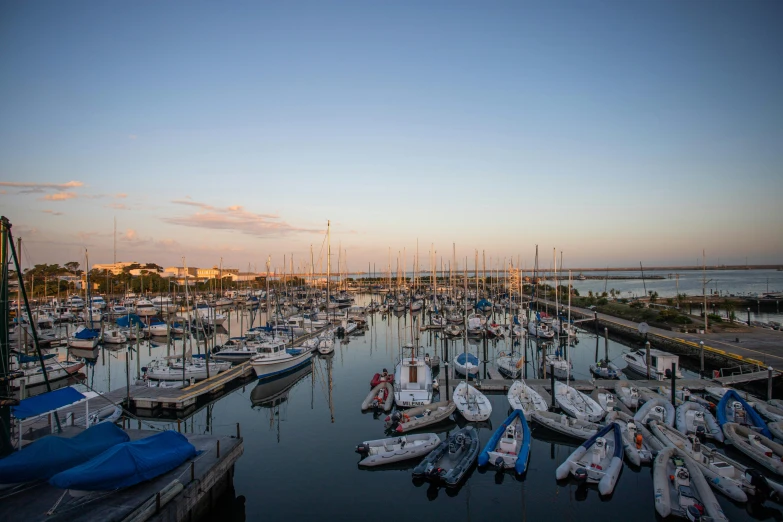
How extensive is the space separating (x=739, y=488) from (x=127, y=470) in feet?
64.2

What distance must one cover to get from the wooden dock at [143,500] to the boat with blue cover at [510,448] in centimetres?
1019

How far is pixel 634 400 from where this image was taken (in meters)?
23.0

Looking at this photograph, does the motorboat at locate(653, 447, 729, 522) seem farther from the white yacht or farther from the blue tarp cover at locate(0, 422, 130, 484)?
the blue tarp cover at locate(0, 422, 130, 484)

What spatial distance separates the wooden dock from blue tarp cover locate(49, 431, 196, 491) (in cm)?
41

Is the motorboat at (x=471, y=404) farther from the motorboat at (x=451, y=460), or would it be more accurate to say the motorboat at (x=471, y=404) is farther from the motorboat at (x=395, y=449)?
the motorboat at (x=395, y=449)

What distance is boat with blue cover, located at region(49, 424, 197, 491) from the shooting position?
1102 centimetres

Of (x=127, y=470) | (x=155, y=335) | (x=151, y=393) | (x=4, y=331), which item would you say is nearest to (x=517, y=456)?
(x=127, y=470)

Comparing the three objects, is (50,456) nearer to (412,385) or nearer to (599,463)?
(412,385)

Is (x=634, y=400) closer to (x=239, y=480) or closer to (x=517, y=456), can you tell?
(x=517, y=456)

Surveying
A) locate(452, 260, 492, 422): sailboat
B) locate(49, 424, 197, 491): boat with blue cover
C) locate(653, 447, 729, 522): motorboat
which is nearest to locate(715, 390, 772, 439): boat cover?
locate(653, 447, 729, 522): motorboat

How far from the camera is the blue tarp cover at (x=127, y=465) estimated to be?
11.0 m

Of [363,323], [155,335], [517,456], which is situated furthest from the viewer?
[363,323]

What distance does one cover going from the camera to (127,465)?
11836mm

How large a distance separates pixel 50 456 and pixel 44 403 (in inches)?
192
